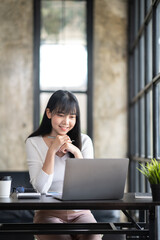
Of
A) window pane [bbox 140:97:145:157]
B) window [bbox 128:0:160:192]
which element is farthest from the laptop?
window pane [bbox 140:97:145:157]

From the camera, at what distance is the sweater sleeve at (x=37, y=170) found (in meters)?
2.17

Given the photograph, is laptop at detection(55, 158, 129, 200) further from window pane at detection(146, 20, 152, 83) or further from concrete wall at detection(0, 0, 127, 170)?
concrete wall at detection(0, 0, 127, 170)

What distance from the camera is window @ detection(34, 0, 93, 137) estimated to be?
5703 millimetres

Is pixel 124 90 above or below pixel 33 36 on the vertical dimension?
below

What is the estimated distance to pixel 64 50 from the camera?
5809mm

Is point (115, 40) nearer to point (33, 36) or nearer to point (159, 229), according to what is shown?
point (33, 36)

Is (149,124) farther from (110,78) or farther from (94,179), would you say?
(94,179)

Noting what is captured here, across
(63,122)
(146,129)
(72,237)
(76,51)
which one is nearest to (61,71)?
(76,51)

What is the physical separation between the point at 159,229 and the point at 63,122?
5.92 ft

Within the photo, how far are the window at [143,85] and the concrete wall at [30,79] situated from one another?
162mm

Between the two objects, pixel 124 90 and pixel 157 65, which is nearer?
pixel 157 65

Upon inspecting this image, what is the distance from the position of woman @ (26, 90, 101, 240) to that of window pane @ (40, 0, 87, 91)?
326cm

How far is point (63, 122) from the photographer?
243 centimetres

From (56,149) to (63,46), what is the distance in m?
3.77
